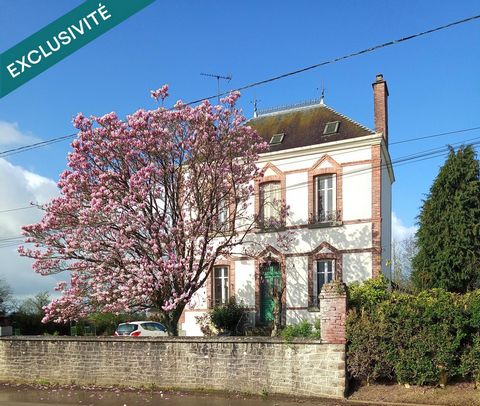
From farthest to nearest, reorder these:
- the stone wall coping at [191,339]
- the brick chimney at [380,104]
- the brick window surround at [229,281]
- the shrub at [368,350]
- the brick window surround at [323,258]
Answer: the brick window surround at [229,281] → the brick chimney at [380,104] → the brick window surround at [323,258] → the stone wall coping at [191,339] → the shrub at [368,350]

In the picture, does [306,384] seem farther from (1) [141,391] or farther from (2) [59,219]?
(2) [59,219]

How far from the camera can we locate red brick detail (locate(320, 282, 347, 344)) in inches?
454

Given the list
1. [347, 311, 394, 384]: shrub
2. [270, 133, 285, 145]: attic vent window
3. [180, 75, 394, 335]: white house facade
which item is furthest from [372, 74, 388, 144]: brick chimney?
[347, 311, 394, 384]: shrub

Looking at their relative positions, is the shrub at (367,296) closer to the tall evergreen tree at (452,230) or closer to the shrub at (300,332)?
the shrub at (300,332)

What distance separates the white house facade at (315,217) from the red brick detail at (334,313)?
27.4 feet

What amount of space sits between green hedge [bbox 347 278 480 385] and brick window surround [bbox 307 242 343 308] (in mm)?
8851

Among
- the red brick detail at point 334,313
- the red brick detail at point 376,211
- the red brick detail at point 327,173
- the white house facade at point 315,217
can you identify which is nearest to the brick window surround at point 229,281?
the white house facade at point 315,217

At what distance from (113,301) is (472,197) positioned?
11972 millimetres

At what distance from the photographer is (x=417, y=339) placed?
1088 centimetres

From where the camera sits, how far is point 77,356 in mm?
14578

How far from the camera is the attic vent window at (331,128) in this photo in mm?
21962

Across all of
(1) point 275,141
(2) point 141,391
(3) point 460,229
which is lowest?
(2) point 141,391

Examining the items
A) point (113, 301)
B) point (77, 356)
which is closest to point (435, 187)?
point (113, 301)

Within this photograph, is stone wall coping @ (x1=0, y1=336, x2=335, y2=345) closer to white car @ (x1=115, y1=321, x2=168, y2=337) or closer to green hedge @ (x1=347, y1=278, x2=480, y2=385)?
green hedge @ (x1=347, y1=278, x2=480, y2=385)
